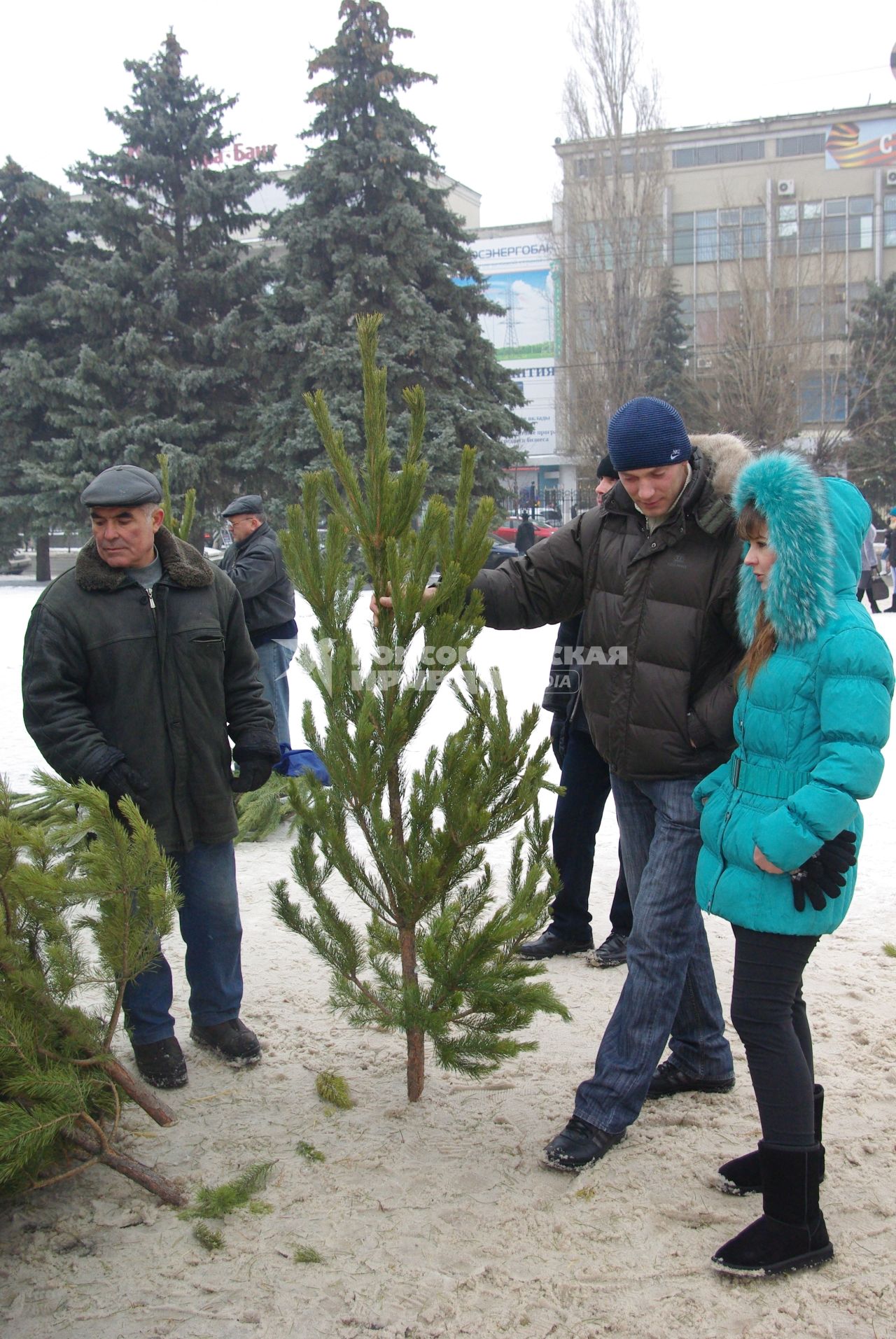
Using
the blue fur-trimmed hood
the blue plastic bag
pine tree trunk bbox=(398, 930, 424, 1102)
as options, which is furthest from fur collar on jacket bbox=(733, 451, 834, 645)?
the blue plastic bag

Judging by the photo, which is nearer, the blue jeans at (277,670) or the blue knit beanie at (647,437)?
the blue knit beanie at (647,437)

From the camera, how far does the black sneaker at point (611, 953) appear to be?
458 centimetres

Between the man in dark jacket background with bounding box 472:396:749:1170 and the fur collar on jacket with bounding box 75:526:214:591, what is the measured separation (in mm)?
1031

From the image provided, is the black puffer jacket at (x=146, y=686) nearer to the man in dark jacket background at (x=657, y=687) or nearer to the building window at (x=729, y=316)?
the man in dark jacket background at (x=657, y=687)

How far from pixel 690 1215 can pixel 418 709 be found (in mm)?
1502

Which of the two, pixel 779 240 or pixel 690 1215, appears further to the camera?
pixel 779 240

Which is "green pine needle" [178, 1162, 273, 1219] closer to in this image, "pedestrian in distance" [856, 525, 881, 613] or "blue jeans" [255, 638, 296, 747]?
"blue jeans" [255, 638, 296, 747]

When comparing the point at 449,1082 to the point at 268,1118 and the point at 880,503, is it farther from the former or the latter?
the point at 880,503

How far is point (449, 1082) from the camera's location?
11.9 feet

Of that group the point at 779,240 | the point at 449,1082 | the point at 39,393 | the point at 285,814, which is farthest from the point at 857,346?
the point at 449,1082

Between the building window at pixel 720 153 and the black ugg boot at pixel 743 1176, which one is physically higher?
the building window at pixel 720 153

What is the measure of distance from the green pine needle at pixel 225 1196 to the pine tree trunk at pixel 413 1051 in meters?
0.58

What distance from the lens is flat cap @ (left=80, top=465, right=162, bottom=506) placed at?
3379 millimetres

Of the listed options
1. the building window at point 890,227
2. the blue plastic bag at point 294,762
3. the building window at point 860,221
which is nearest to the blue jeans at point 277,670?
the blue plastic bag at point 294,762
